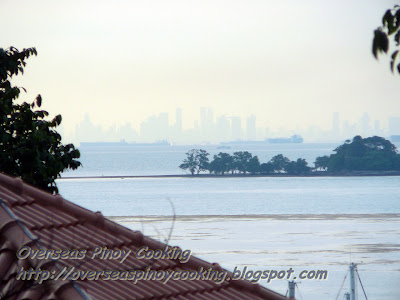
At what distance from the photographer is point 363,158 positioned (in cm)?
13638

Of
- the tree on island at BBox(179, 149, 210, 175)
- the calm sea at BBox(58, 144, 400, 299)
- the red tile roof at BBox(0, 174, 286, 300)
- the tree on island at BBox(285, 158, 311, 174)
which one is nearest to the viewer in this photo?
the red tile roof at BBox(0, 174, 286, 300)

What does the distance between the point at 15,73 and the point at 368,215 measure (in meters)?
50.3

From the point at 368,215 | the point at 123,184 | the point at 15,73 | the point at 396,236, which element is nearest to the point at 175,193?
the point at 123,184

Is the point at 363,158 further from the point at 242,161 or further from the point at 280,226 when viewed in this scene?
the point at 280,226

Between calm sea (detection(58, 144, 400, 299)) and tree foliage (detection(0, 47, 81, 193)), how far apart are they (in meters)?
4.08

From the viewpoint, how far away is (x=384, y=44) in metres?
3.58

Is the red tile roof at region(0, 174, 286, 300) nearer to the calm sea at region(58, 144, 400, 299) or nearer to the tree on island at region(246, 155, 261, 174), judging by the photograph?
the calm sea at region(58, 144, 400, 299)

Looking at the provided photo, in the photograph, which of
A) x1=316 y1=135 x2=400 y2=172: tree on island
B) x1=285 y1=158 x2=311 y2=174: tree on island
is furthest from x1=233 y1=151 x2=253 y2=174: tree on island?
x1=316 y1=135 x2=400 y2=172: tree on island

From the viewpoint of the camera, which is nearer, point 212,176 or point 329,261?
point 329,261

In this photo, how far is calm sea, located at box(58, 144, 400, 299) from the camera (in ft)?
98.0

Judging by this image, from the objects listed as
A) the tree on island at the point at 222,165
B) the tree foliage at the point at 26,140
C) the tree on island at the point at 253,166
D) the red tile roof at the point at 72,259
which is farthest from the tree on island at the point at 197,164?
the red tile roof at the point at 72,259

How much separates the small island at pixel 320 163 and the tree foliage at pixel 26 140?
116 m

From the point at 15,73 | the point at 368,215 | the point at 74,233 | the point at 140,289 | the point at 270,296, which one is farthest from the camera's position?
the point at 368,215

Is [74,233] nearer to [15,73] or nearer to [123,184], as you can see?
[15,73]
